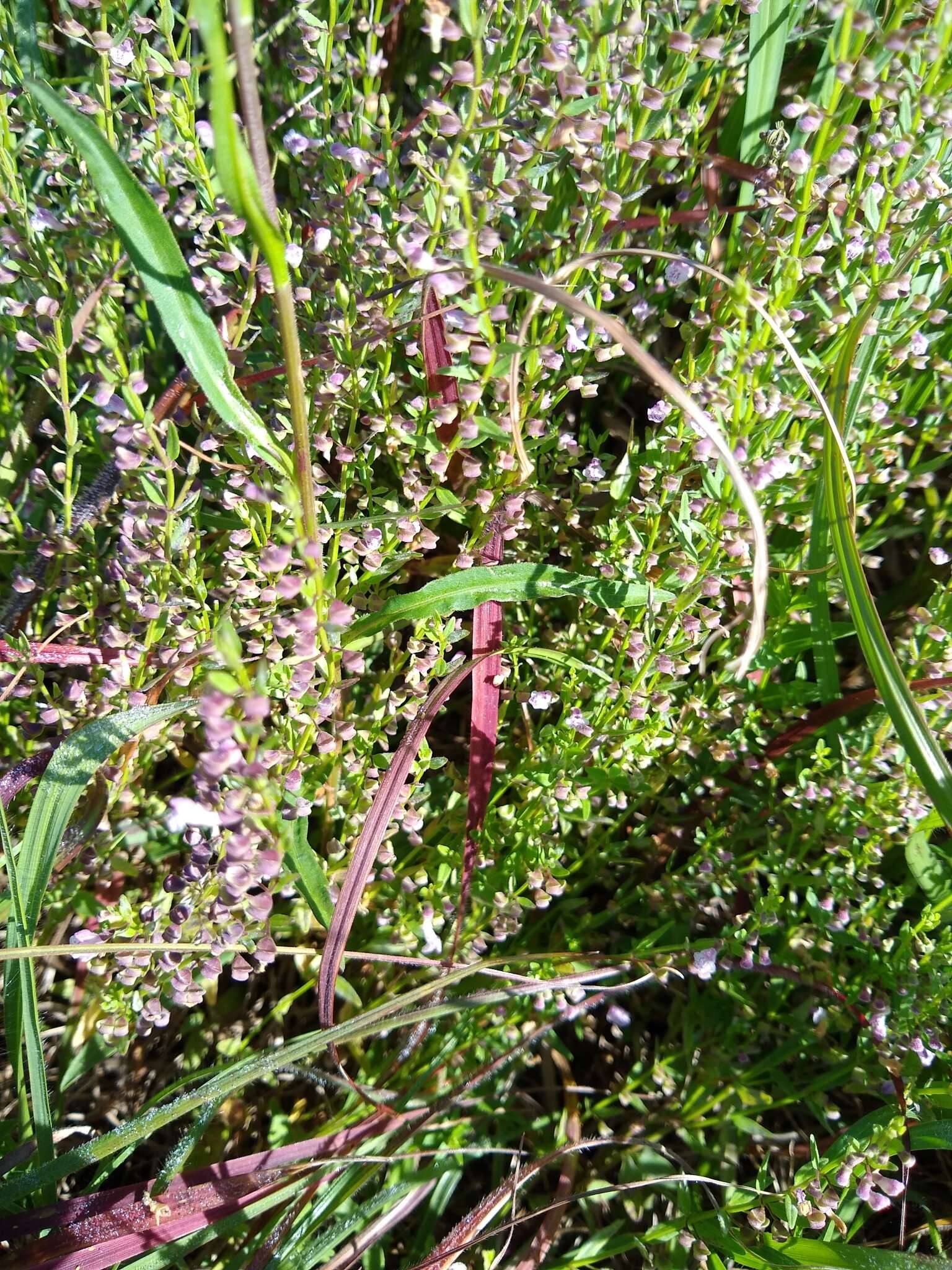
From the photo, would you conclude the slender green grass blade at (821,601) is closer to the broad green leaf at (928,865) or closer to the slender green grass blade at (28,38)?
the broad green leaf at (928,865)

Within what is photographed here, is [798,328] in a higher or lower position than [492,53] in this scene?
lower

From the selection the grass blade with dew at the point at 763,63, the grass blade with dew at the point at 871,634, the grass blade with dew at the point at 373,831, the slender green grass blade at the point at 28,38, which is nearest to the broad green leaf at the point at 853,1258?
the grass blade with dew at the point at 871,634

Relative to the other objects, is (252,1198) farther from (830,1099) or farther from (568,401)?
(568,401)

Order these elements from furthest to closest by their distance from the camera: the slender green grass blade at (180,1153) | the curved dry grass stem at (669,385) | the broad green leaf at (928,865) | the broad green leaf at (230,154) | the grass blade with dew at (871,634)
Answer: the broad green leaf at (928,865) → the slender green grass blade at (180,1153) → the grass blade with dew at (871,634) → the curved dry grass stem at (669,385) → the broad green leaf at (230,154)

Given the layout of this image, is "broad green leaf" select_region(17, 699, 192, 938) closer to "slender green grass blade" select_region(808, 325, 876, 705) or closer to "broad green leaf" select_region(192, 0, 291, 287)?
"broad green leaf" select_region(192, 0, 291, 287)

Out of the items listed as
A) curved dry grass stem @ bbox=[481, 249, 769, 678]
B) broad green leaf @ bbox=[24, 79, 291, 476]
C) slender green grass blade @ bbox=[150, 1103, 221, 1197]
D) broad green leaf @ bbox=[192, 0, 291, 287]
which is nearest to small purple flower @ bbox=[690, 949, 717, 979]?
curved dry grass stem @ bbox=[481, 249, 769, 678]

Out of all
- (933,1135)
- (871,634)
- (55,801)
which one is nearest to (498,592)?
(871,634)

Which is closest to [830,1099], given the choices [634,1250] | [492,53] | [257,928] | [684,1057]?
[684,1057]
